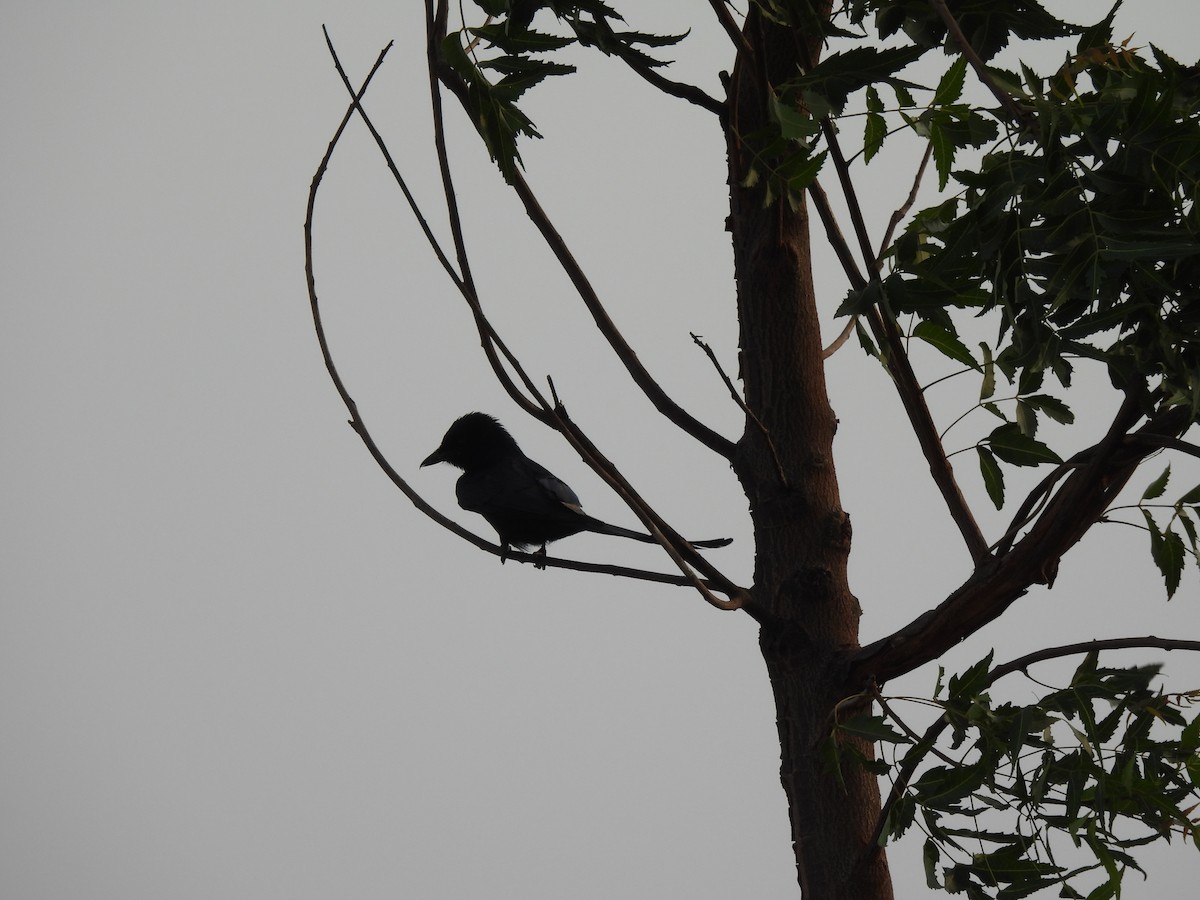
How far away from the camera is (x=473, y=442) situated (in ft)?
16.2

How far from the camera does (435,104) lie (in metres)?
1.57

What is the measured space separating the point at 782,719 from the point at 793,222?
2.88 feet

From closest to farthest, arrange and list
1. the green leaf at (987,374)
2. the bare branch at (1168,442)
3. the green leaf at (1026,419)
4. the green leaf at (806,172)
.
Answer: the bare branch at (1168,442) → the green leaf at (987,374) → the green leaf at (1026,419) → the green leaf at (806,172)

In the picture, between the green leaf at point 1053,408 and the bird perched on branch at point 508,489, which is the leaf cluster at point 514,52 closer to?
the green leaf at point 1053,408

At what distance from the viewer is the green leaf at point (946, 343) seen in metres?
1.52

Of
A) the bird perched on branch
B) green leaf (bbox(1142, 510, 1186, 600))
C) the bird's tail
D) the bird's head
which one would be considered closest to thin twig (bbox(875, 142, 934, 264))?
green leaf (bbox(1142, 510, 1186, 600))

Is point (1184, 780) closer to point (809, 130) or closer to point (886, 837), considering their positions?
point (886, 837)

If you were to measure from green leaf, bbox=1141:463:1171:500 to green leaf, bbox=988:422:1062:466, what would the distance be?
0.12 m

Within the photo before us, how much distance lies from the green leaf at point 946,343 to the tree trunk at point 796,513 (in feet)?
1.06

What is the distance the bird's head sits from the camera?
4.93 metres

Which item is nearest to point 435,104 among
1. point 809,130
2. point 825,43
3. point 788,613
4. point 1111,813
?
point 809,130

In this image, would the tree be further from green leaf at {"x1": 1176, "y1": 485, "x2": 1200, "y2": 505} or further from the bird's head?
the bird's head

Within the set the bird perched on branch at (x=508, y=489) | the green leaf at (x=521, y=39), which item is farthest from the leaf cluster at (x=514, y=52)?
the bird perched on branch at (x=508, y=489)

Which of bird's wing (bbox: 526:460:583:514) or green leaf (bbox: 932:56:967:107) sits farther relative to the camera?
bird's wing (bbox: 526:460:583:514)
